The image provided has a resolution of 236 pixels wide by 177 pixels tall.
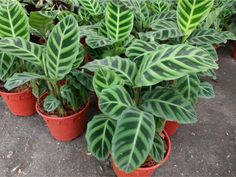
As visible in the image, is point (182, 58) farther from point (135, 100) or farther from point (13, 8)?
point (13, 8)

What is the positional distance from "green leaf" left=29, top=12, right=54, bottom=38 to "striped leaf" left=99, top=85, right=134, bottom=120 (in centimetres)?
56

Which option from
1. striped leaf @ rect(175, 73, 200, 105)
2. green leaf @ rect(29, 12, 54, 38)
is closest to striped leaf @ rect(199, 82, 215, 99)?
striped leaf @ rect(175, 73, 200, 105)

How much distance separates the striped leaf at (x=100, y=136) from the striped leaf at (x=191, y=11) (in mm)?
505

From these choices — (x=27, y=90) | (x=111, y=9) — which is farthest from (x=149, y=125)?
(x=27, y=90)

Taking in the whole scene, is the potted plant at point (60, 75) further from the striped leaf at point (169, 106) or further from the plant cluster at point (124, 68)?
the striped leaf at point (169, 106)

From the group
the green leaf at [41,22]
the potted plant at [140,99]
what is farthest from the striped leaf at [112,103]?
the green leaf at [41,22]

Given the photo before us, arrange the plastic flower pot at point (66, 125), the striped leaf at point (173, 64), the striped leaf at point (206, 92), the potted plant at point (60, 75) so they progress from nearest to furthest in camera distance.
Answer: the striped leaf at point (173, 64), the potted plant at point (60, 75), the striped leaf at point (206, 92), the plastic flower pot at point (66, 125)

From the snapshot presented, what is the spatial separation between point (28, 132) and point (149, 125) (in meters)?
0.97

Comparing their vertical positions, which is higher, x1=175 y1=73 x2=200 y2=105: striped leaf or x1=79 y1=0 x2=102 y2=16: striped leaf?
x1=79 y1=0 x2=102 y2=16: striped leaf

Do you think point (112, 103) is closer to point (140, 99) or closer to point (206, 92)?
point (140, 99)

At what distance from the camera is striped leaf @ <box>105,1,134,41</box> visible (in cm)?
126

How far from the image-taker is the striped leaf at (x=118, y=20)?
1.26 m

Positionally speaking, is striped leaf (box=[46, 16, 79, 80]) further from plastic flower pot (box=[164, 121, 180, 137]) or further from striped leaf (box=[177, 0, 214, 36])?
plastic flower pot (box=[164, 121, 180, 137])

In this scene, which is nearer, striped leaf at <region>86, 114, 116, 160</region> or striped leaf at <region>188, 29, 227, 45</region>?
striped leaf at <region>86, 114, 116, 160</region>
